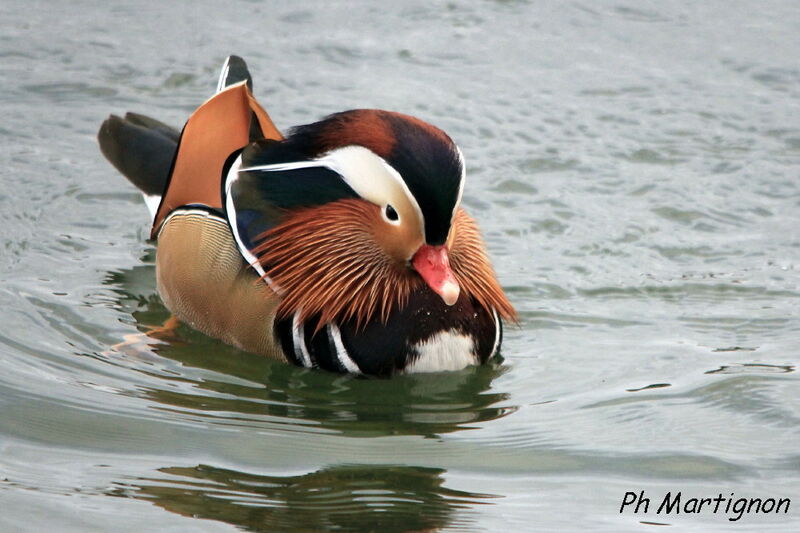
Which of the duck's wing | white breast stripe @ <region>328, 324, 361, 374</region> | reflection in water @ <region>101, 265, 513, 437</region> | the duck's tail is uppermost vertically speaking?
the duck's wing

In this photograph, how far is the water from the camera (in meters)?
4.61

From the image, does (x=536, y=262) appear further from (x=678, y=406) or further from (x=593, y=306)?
(x=678, y=406)

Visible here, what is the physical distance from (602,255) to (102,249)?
2.92 meters

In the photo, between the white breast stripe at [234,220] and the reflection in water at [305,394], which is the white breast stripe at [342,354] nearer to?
the reflection in water at [305,394]

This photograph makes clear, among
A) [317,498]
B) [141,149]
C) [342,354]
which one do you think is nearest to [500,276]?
[342,354]

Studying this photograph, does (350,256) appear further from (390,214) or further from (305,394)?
(305,394)

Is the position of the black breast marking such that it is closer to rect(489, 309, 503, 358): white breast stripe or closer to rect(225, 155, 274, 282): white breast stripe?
rect(489, 309, 503, 358): white breast stripe

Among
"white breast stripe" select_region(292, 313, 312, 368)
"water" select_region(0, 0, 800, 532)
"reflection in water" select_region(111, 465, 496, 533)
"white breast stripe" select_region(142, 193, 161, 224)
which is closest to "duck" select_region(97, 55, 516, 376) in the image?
"white breast stripe" select_region(292, 313, 312, 368)

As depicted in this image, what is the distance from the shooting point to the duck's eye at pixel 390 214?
5.41 meters

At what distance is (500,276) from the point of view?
Answer: 23.1ft

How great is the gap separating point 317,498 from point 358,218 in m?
1.59

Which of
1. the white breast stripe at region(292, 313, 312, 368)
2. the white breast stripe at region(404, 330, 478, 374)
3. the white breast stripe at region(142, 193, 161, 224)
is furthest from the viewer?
the white breast stripe at region(142, 193, 161, 224)

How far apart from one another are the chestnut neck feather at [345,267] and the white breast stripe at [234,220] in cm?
3

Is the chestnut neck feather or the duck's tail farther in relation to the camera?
the duck's tail
